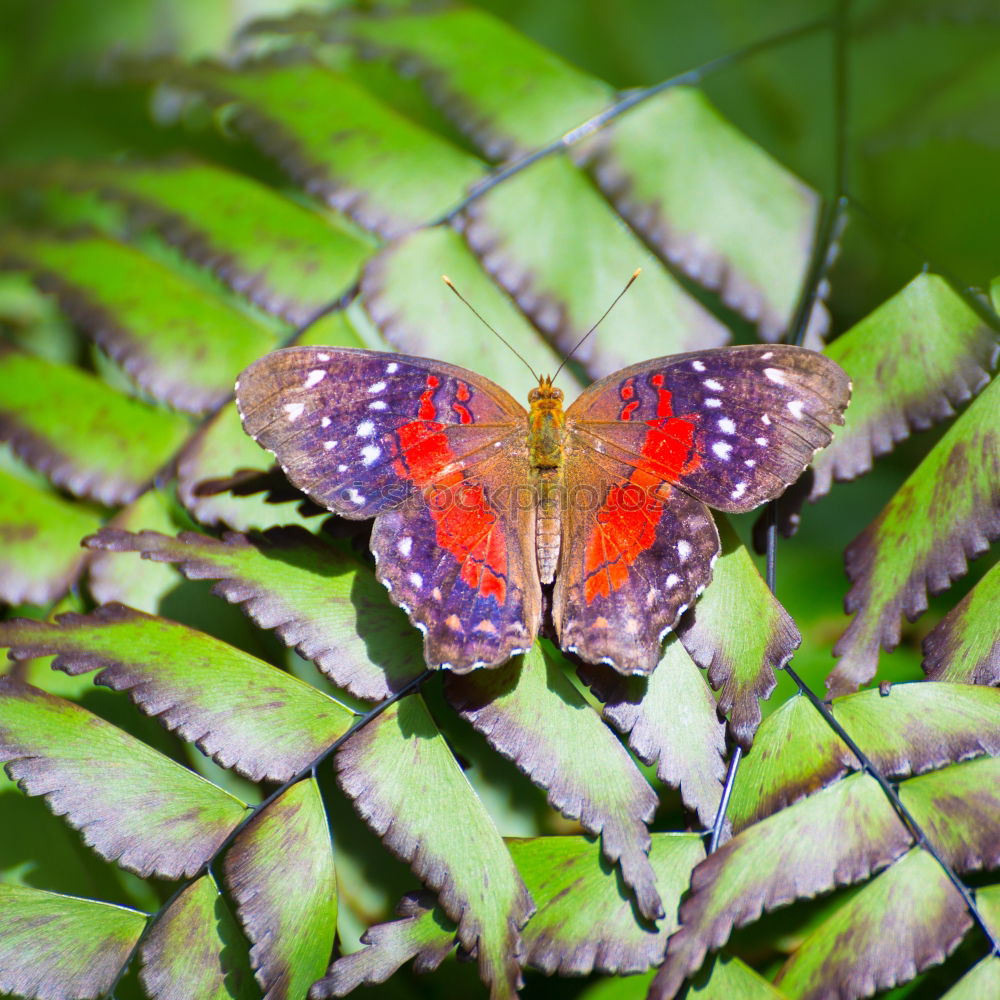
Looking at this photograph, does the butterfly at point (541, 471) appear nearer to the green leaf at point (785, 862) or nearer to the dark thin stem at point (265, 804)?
the dark thin stem at point (265, 804)

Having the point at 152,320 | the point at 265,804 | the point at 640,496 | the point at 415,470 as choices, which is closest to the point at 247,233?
the point at 152,320

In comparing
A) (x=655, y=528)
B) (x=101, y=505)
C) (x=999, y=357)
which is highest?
(x=999, y=357)

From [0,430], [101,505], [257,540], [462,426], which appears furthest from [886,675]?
[0,430]

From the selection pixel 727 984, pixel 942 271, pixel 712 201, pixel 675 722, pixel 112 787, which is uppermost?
pixel 942 271

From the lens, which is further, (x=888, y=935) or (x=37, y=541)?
(x=37, y=541)

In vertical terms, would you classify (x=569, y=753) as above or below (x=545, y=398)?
below

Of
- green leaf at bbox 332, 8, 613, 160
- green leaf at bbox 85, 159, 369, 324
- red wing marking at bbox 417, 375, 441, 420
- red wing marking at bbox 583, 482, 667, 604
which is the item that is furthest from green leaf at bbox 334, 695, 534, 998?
green leaf at bbox 332, 8, 613, 160

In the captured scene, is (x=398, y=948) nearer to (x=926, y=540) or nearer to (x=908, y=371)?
(x=926, y=540)

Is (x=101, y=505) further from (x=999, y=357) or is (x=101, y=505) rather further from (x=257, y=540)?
(x=999, y=357)
